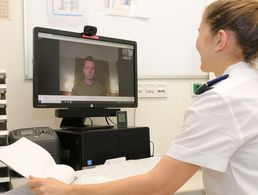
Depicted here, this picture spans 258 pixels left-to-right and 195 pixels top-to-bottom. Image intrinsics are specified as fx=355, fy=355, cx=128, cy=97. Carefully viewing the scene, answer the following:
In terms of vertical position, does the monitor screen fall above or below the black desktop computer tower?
above

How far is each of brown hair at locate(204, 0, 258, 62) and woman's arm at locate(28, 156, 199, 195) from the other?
0.35 metres

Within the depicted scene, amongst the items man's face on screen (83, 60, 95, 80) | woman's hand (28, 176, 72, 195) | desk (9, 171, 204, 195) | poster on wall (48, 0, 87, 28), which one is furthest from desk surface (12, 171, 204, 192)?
poster on wall (48, 0, 87, 28)

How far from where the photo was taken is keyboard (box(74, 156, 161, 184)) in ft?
3.59

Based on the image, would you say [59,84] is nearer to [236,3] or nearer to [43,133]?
[43,133]

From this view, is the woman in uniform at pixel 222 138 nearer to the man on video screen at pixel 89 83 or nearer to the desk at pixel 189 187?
the desk at pixel 189 187

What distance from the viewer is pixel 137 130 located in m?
1.56

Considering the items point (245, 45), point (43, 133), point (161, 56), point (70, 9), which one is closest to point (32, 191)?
point (43, 133)

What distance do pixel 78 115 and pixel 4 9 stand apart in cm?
61

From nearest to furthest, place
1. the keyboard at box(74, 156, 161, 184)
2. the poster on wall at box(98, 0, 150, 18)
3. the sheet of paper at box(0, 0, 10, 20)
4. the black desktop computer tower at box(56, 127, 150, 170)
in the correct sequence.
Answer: the keyboard at box(74, 156, 161, 184) < the black desktop computer tower at box(56, 127, 150, 170) < the sheet of paper at box(0, 0, 10, 20) < the poster on wall at box(98, 0, 150, 18)

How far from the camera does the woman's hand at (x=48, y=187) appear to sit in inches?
35.2

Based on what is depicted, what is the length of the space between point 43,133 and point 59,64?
0.98 feet

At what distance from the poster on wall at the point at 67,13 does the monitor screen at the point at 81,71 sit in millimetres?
211

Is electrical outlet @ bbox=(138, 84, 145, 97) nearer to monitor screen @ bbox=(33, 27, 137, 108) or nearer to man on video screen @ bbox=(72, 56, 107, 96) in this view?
monitor screen @ bbox=(33, 27, 137, 108)

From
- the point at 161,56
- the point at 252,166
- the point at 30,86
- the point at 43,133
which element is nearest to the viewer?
the point at 252,166
